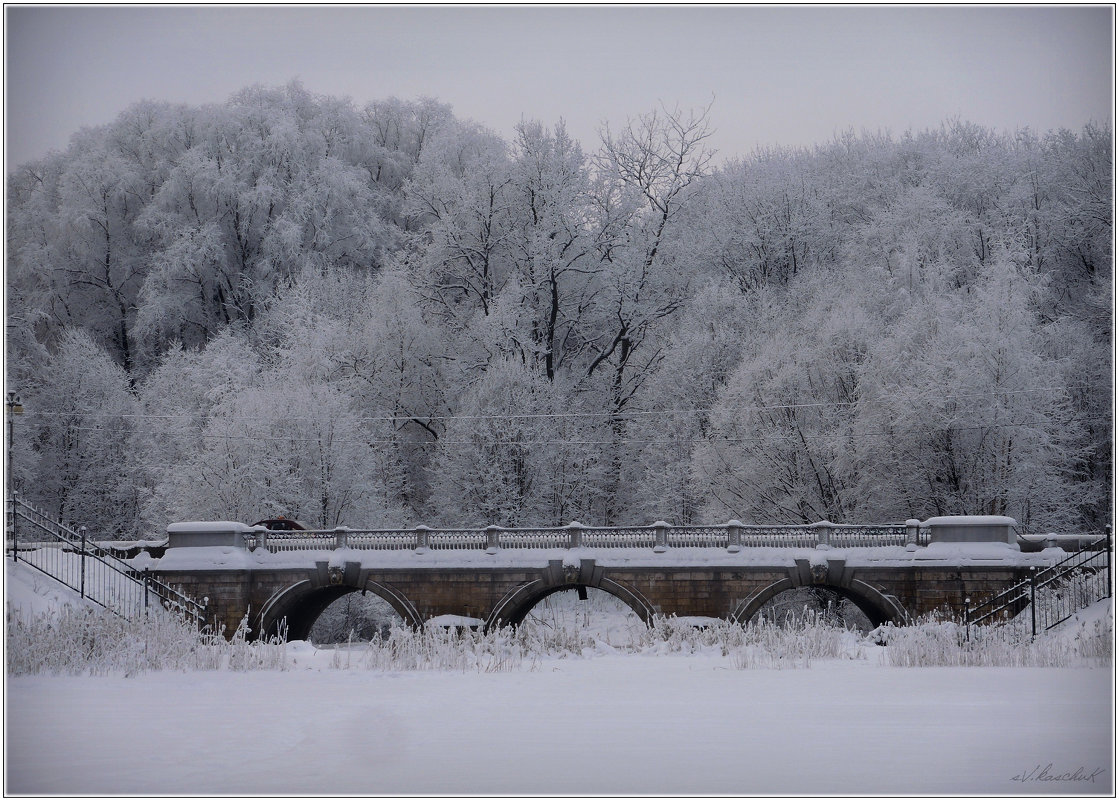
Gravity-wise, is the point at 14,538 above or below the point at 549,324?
below

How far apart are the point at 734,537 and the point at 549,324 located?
16.7 m

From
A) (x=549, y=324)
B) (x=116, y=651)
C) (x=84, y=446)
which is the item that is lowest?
(x=116, y=651)

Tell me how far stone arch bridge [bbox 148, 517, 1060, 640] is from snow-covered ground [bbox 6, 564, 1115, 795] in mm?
14057

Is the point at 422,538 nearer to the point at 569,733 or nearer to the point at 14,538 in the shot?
the point at 14,538

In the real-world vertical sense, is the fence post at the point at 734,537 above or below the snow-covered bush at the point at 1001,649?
above

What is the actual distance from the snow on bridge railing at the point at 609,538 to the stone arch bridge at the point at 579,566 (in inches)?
1.4

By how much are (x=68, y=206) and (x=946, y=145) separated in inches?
1379

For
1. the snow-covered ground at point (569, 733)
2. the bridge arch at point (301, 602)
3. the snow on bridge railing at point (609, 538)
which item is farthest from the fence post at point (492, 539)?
the snow-covered ground at point (569, 733)

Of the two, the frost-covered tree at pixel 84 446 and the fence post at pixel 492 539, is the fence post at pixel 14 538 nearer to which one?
the fence post at pixel 492 539

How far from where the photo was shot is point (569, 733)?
9844mm

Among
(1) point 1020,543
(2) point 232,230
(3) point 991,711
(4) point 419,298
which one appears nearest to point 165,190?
(2) point 232,230

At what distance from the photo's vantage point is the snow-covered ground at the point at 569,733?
8.44 metres

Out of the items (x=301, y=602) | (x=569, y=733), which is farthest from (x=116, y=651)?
(x=301, y=602)

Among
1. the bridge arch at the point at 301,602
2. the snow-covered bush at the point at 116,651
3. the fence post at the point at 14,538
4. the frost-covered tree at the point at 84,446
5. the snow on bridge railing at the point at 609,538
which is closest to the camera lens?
the snow-covered bush at the point at 116,651
